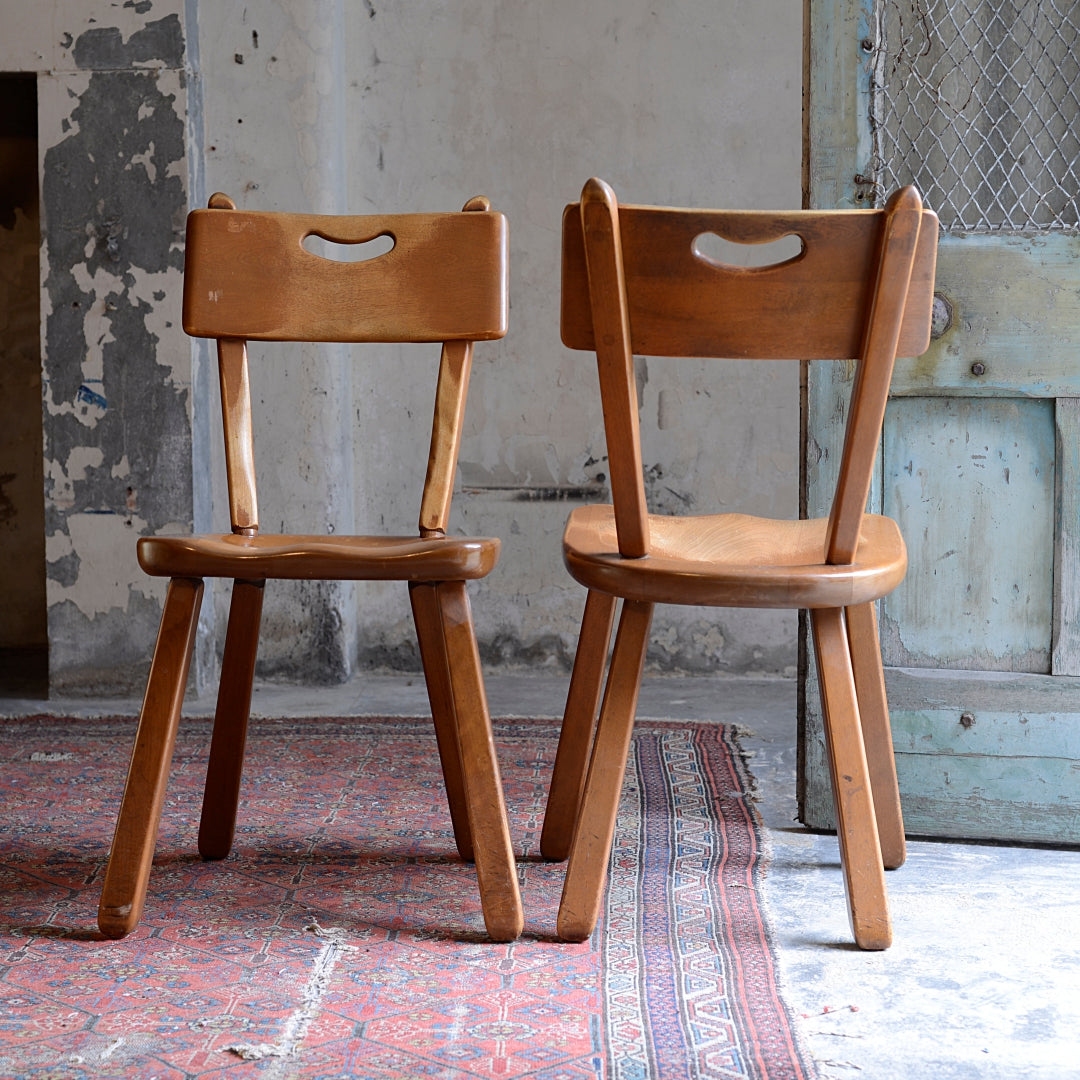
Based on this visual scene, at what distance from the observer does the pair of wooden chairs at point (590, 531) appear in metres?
1.37

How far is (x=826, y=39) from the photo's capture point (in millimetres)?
1971

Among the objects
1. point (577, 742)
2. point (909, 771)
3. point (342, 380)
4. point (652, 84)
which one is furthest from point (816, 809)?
point (652, 84)

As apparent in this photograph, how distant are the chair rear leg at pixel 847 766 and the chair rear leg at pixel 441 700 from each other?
1.72 feet

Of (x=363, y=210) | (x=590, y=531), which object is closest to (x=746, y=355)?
(x=590, y=531)

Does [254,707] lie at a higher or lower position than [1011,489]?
lower

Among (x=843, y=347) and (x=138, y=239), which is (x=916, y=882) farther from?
(x=138, y=239)

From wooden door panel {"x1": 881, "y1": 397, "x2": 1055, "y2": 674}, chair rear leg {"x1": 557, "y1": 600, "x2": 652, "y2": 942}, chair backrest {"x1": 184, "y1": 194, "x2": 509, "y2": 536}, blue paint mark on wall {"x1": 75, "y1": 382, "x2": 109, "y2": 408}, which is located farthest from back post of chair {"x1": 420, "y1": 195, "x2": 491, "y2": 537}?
blue paint mark on wall {"x1": 75, "y1": 382, "x2": 109, "y2": 408}

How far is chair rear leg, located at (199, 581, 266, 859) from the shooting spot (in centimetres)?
180

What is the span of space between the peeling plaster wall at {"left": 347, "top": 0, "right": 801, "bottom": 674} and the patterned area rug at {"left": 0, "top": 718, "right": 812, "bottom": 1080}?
1124 mm

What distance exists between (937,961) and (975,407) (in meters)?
0.90

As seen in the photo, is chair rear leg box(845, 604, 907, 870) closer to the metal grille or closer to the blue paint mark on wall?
the metal grille

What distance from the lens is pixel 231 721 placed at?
1816 millimetres

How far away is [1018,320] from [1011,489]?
0.27 m

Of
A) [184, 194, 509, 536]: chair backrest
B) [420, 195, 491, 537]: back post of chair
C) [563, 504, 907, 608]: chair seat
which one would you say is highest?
[184, 194, 509, 536]: chair backrest
